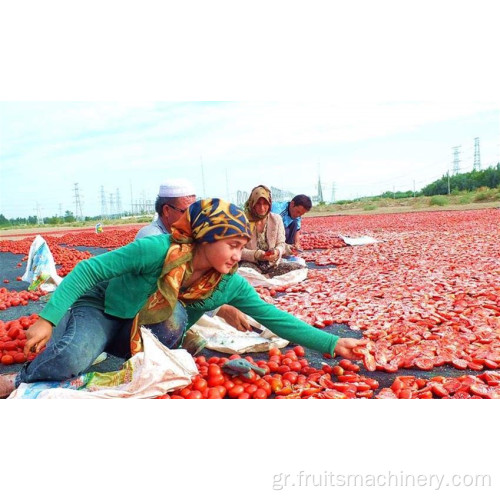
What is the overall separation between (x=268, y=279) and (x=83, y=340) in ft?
11.5

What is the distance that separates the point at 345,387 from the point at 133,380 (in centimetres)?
113

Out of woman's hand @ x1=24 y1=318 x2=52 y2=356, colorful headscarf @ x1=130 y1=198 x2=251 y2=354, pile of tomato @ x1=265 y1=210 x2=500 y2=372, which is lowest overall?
pile of tomato @ x1=265 y1=210 x2=500 y2=372

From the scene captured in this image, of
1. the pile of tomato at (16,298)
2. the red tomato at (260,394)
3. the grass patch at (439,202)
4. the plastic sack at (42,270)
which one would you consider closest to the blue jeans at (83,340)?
the red tomato at (260,394)

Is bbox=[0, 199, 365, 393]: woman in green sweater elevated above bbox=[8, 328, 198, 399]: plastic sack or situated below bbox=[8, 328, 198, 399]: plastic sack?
above

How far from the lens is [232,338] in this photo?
11.5ft

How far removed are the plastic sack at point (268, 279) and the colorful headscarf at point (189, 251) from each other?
3.04 metres

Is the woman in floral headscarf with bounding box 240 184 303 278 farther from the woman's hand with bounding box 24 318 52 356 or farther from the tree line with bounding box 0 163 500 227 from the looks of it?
the tree line with bounding box 0 163 500 227

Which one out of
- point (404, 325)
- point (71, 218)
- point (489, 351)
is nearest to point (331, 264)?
point (404, 325)

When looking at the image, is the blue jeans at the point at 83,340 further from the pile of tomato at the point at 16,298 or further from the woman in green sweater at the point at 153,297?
the pile of tomato at the point at 16,298

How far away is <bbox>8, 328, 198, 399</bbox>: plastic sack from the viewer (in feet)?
7.87

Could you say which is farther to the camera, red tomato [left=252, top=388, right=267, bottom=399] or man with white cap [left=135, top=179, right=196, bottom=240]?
man with white cap [left=135, top=179, right=196, bottom=240]

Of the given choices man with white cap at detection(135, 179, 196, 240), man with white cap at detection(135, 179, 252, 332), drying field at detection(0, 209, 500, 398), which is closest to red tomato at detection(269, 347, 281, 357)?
drying field at detection(0, 209, 500, 398)

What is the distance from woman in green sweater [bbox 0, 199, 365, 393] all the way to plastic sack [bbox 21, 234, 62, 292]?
141 inches

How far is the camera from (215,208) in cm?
238
